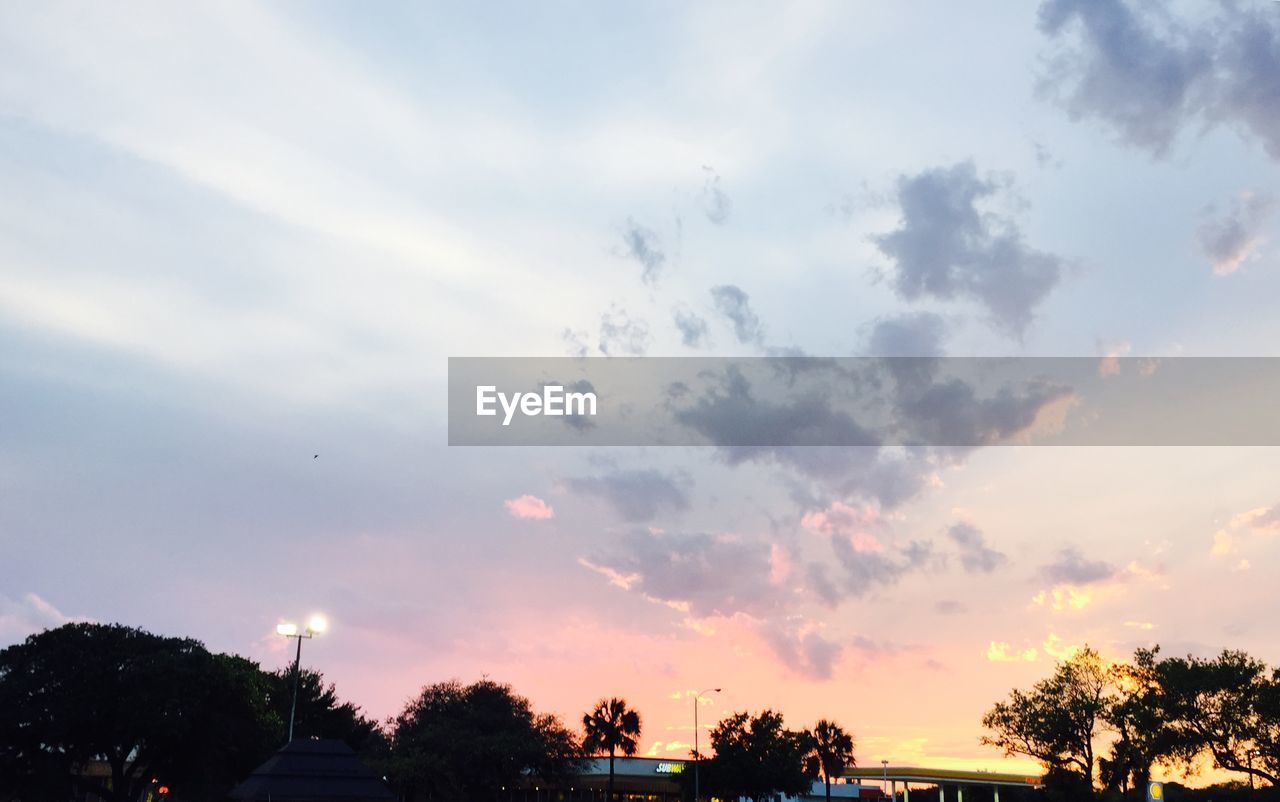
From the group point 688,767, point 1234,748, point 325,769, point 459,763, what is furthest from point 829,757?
point 325,769

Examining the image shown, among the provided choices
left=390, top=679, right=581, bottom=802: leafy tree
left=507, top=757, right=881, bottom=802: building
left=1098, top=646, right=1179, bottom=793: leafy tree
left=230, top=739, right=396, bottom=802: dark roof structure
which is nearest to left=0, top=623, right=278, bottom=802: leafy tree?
left=390, top=679, right=581, bottom=802: leafy tree

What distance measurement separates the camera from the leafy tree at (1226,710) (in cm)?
6038

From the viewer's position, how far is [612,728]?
330 feet

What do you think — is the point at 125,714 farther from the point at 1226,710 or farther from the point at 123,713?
the point at 1226,710

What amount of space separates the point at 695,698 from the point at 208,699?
3904cm

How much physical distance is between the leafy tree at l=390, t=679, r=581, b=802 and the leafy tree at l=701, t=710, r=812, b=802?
14.3 m

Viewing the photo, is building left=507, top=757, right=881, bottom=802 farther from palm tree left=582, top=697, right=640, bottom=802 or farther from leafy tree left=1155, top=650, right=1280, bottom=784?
leafy tree left=1155, top=650, right=1280, bottom=784

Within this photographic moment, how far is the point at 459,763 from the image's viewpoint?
80.4 m

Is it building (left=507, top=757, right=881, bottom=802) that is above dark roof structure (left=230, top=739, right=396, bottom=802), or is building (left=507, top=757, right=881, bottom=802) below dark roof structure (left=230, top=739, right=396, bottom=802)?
below

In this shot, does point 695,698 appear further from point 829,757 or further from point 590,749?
point 829,757

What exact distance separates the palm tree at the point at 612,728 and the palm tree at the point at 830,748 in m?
28.1

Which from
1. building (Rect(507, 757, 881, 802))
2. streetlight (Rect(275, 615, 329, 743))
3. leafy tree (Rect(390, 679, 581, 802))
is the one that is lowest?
building (Rect(507, 757, 881, 802))

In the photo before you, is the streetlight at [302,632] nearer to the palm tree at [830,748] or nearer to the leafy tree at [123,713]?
the leafy tree at [123,713]

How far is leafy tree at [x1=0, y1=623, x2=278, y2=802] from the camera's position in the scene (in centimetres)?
6962
